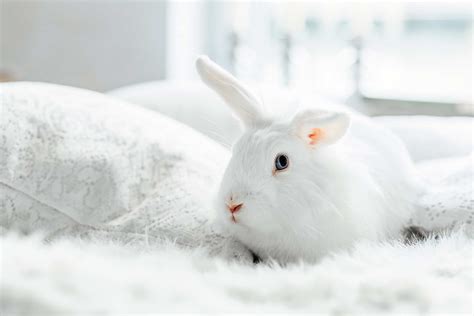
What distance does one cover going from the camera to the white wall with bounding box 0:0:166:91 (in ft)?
9.00

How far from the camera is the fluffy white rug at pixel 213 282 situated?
1.77 feet

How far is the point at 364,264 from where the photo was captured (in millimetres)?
730

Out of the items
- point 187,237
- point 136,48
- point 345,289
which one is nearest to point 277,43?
point 136,48

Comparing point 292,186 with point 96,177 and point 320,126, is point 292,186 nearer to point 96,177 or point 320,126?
point 320,126

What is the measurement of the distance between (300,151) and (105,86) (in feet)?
6.95

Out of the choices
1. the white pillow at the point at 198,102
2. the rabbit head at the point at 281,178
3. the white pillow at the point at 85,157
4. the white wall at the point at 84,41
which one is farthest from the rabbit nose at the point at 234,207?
the white wall at the point at 84,41

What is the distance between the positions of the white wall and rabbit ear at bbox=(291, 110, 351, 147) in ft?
6.37

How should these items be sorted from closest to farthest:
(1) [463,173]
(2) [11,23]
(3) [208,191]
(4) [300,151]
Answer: (4) [300,151] < (3) [208,191] < (1) [463,173] < (2) [11,23]

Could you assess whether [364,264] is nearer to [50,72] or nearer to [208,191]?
[208,191]

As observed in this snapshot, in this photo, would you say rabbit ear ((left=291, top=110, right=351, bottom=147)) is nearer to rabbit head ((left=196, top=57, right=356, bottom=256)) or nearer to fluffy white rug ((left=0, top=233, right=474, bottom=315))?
rabbit head ((left=196, top=57, right=356, bottom=256))

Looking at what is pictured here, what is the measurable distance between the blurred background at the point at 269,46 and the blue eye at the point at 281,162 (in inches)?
67.4

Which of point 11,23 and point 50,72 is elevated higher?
point 11,23

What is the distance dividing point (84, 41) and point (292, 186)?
7.15 ft

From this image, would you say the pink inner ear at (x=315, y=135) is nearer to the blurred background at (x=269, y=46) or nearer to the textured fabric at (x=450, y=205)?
the textured fabric at (x=450, y=205)
